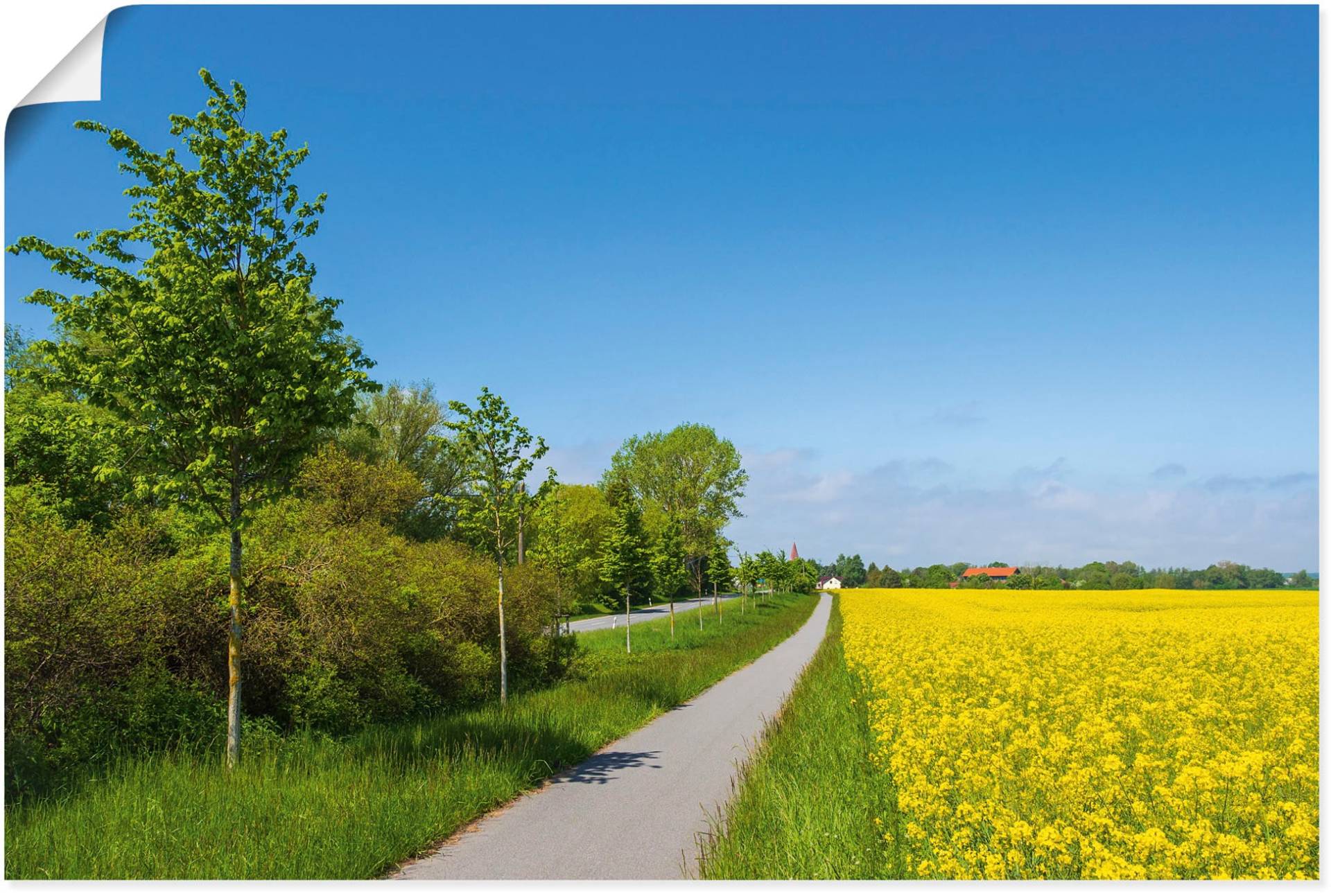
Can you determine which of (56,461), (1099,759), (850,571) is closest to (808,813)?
(1099,759)

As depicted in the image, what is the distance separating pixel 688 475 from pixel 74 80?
56.6 metres

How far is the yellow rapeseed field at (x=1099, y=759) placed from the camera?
430cm

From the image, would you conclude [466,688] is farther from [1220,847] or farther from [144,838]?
[1220,847]

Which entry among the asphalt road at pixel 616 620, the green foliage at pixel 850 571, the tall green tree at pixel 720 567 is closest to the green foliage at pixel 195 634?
the asphalt road at pixel 616 620

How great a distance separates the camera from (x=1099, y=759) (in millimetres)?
5691

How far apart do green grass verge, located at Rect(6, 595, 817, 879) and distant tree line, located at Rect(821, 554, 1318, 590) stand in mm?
6836

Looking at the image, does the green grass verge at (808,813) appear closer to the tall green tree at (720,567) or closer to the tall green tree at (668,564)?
the tall green tree at (668,564)

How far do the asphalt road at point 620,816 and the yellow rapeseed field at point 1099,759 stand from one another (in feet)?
5.76

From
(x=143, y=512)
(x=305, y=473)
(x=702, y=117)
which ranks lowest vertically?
(x=143, y=512)

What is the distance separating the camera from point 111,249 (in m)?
7.04

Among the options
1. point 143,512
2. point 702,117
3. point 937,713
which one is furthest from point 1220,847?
point 143,512

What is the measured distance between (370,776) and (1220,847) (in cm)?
668

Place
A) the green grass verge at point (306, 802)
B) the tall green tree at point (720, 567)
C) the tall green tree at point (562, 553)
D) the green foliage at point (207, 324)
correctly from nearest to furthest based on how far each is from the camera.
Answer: the green grass verge at point (306, 802)
the green foliage at point (207, 324)
the tall green tree at point (562, 553)
the tall green tree at point (720, 567)

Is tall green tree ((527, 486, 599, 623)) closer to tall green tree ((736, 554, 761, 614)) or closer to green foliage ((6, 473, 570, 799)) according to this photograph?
green foliage ((6, 473, 570, 799))
